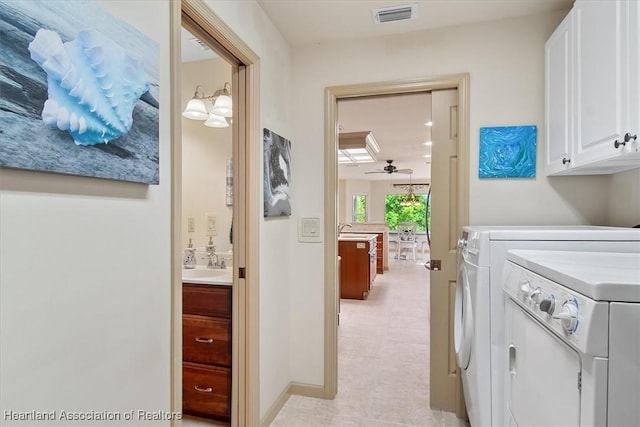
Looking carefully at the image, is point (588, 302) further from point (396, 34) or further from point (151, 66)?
point (396, 34)

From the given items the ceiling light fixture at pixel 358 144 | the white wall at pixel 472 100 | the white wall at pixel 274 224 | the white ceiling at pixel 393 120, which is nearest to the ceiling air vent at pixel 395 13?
the white wall at pixel 472 100

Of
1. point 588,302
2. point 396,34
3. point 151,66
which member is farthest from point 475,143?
point 151,66

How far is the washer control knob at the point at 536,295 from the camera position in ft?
3.14

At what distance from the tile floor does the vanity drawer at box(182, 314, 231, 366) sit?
43 cm

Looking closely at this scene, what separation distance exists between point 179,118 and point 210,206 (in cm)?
145

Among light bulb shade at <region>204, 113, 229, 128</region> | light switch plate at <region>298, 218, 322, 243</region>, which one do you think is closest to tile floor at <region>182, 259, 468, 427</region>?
light switch plate at <region>298, 218, 322, 243</region>

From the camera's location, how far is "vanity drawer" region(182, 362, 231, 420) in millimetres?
2018

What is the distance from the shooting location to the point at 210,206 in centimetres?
265

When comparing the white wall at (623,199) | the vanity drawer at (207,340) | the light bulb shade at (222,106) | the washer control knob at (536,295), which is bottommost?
the vanity drawer at (207,340)

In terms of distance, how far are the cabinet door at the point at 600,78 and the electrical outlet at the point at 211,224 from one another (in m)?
2.35

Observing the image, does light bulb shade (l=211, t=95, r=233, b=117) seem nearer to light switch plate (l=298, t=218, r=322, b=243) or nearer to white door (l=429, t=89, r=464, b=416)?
light switch plate (l=298, t=218, r=322, b=243)

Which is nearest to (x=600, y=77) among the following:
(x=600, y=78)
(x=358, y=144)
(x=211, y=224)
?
(x=600, y=78)

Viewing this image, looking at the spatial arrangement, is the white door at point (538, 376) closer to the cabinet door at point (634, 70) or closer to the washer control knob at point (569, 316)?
the washer control knob at point (569, 316)

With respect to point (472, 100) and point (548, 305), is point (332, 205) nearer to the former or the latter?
point (472, 100)
